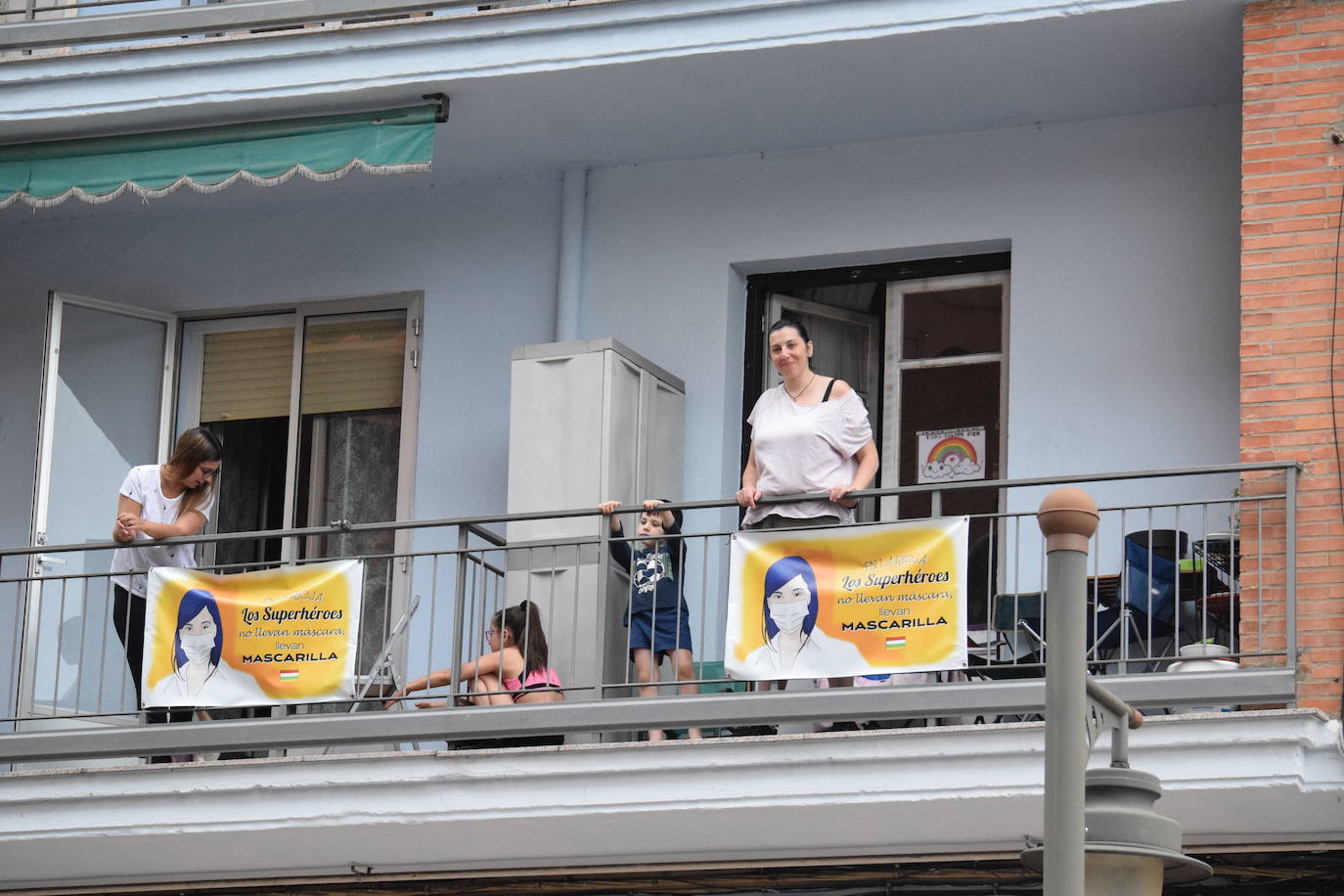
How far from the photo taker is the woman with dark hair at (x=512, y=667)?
31.8 ft

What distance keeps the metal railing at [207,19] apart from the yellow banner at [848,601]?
3160 millimetres

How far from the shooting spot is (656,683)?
28.6 ft

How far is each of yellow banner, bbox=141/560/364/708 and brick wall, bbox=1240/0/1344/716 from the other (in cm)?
405

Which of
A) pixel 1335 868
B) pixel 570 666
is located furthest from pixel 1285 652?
pixel 570 666

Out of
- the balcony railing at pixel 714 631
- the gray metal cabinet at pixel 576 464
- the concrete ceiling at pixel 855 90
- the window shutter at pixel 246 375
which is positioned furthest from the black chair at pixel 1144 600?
the window shutter at pixel 246 375

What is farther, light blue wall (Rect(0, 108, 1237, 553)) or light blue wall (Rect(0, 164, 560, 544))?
light blue wall (Rect(0, 164, 560, 544))

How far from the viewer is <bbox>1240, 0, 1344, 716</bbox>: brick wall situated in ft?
28.0

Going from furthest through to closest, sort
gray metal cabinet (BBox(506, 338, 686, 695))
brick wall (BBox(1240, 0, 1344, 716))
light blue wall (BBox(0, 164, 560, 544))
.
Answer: light blue wall (BBox(0, 164, 560, 544)), gray metal cabinet (BBox(506, 338, 686, 695)), brick wall (BBox(1240, 0, 1344, 716))

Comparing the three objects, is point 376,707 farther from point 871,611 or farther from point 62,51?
point 62,51

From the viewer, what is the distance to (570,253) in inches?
447

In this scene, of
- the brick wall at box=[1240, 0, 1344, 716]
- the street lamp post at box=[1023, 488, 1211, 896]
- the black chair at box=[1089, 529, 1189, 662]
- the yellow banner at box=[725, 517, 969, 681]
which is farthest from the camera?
the black chair at box=[1089, 529, 1189, 662]

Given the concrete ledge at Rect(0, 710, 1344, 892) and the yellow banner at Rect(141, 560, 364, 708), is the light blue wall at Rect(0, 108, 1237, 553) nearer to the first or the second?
the yellow banner at Rect(141, 560, 364, 708)

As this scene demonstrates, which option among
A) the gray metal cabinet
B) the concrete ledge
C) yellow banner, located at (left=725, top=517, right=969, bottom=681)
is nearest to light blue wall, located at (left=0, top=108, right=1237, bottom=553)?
the gray metal cabinet

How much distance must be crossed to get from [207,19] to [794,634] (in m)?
4.59
